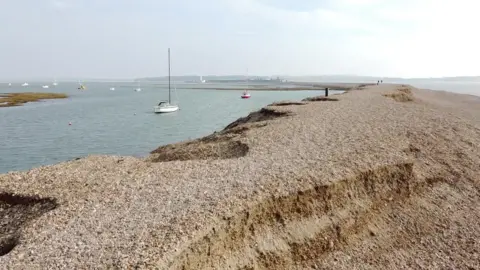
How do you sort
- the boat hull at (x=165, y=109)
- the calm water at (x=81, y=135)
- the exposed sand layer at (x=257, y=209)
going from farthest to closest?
the boat hull at (x=165, y=109)
the calm water at (x=81, y=135)
the exposed sand layer at (x=257, y=209)

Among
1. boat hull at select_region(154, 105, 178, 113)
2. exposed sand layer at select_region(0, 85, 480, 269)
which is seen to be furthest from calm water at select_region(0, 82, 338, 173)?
exposed sand layer at select_region(0, 85, 480, 269)

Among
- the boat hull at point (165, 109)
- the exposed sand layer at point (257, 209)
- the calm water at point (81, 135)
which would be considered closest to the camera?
the exposed sand layer at point (257, 209)

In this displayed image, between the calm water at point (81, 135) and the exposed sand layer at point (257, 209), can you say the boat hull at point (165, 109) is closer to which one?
the calm water at point (81, 135)

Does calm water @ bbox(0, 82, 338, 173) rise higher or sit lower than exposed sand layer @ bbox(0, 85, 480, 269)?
lower

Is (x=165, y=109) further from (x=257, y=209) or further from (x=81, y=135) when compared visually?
(x=257, y=209)

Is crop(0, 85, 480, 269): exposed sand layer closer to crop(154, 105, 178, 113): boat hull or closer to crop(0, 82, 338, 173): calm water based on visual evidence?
crop(0, 82, 338, 173): calm water

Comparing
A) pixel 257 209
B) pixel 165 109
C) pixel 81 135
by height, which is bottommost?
pixel 81 135

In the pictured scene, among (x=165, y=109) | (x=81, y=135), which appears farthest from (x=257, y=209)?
(x=165, y=109)

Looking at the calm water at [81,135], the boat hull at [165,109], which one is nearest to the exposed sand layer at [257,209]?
the calm water at [81,135]

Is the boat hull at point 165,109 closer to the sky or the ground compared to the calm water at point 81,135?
closer to the sky
